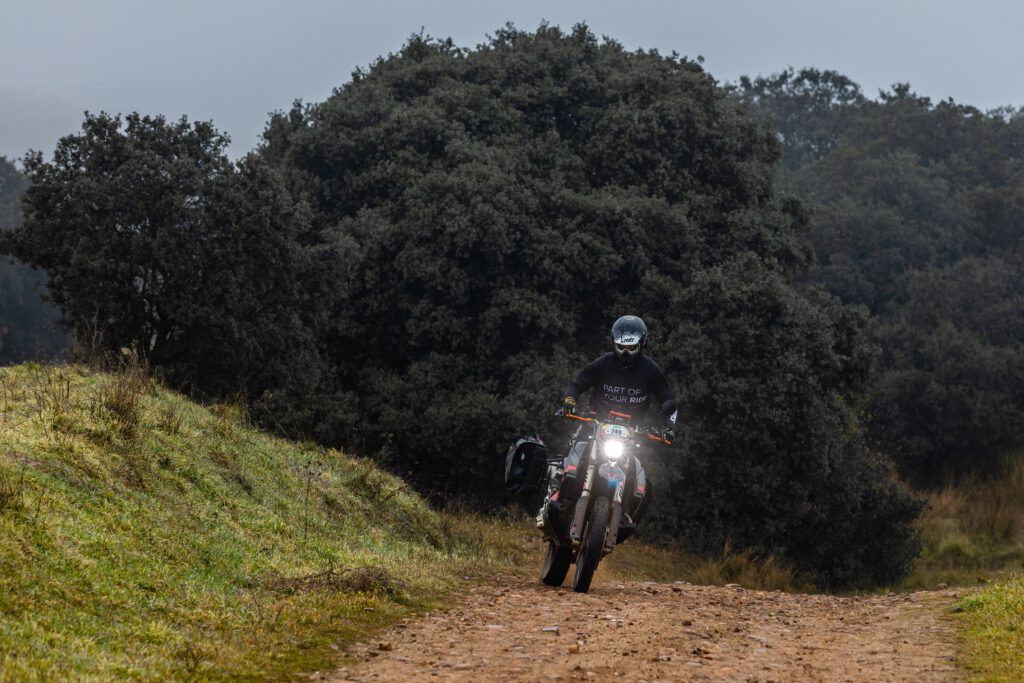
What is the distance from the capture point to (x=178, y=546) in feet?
31.9

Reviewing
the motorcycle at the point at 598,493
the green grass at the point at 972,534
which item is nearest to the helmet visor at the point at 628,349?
the motorcycle at the point at 598,493

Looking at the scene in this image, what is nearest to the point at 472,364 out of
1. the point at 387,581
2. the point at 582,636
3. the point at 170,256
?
the point at 170,256

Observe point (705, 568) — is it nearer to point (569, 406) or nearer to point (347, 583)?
point (569, 406)

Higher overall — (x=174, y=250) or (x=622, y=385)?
(x=174, y=250)

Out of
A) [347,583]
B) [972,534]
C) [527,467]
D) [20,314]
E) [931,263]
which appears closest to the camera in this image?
[347,583]

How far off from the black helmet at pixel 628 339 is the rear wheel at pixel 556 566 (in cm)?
208

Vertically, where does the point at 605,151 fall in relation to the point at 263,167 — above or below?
above

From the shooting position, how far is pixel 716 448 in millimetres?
26281

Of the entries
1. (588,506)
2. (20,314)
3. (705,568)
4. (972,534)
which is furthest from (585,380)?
(20,314)

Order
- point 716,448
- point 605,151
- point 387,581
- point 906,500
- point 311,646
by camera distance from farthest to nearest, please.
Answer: point 605,151 → point 906,500 → point 716,448 → point 387,581 → point 311,646

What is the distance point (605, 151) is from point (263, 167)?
1003 centimetres

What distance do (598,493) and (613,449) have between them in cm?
45

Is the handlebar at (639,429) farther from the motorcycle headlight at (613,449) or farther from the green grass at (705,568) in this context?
the green grass at (705,568)

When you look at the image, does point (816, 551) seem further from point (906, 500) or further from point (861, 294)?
point (861, 294)
